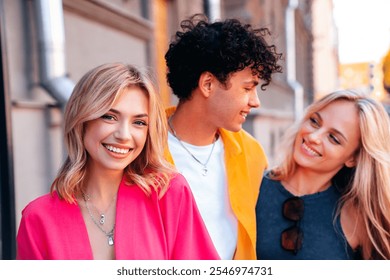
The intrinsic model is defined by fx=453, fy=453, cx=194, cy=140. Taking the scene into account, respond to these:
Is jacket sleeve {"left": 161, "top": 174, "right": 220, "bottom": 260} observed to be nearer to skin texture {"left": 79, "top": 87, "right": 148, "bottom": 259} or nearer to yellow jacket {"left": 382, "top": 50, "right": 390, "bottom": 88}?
skin texture {"left": 79, "top": 87, "right": 148, "bottom": 259}

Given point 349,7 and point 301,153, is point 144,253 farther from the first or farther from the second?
point 349,7

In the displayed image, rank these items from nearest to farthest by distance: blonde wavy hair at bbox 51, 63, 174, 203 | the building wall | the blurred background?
blonde wavy hair at bbox 51, 63, 174, 203 → the blurred background → the building wall

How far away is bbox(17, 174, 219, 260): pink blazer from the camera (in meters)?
0.81

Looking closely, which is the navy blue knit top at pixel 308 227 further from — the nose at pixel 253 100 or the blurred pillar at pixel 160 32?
the blurred pillar at pixel 160 32

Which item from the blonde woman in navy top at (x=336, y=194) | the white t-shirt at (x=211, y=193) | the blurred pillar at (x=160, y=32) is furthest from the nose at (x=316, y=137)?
the blurred pillar at (x=160, y=32)

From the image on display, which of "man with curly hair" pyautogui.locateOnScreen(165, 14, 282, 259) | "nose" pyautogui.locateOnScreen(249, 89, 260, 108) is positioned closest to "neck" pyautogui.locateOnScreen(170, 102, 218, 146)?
"man with curly hair" pyautogui.locateOnScreen(165, 14, 282, 259)

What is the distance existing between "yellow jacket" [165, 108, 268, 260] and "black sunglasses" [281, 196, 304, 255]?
8 cm

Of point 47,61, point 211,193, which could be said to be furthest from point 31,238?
point 47,61

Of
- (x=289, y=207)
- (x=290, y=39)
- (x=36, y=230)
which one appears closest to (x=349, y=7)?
(x=289, y=207)

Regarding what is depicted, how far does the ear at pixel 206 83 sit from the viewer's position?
110cm

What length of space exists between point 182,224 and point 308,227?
379 millimetres

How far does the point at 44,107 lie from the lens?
6.59 ft

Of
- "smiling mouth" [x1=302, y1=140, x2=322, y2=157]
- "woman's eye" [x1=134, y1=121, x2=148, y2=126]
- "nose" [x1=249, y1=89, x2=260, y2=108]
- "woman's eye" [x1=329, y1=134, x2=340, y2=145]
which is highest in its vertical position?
"nose" [x1=249, y1=89, x2=260, y2=108]

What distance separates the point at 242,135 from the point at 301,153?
17 centimetres
